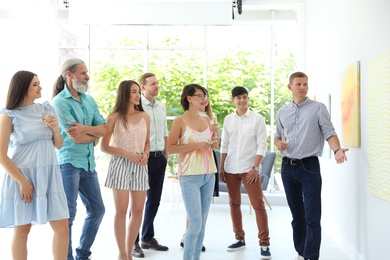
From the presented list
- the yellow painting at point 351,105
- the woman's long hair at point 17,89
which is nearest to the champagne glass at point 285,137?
the yellow painting at point 351,105

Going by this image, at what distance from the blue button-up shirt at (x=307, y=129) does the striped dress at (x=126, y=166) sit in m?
1.38

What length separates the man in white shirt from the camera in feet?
16.6

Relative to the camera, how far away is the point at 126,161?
13.8 feet

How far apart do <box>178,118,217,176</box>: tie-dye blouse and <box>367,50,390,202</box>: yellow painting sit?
4.27 ft

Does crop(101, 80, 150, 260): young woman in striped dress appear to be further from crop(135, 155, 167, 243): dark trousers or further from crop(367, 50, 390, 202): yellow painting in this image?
crop(367, 50, 390, 202): yellow painting

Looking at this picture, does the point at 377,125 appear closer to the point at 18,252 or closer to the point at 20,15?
the point at 18,252

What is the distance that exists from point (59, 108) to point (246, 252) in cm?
255

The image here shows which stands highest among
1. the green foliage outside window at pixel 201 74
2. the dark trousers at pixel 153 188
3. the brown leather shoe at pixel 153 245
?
the green foliage outside window at pixel 201 74

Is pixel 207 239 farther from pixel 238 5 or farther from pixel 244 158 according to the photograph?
pixel 238 5

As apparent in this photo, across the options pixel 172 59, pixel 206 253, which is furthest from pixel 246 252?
pixel 172 59

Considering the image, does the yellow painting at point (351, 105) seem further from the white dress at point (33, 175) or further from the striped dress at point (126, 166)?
the white dress at point (33, 175)

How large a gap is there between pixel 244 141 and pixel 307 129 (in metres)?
0.86

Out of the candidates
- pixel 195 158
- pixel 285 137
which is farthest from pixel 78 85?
pixel 285 137

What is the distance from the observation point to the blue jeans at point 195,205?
3824 millimetres
